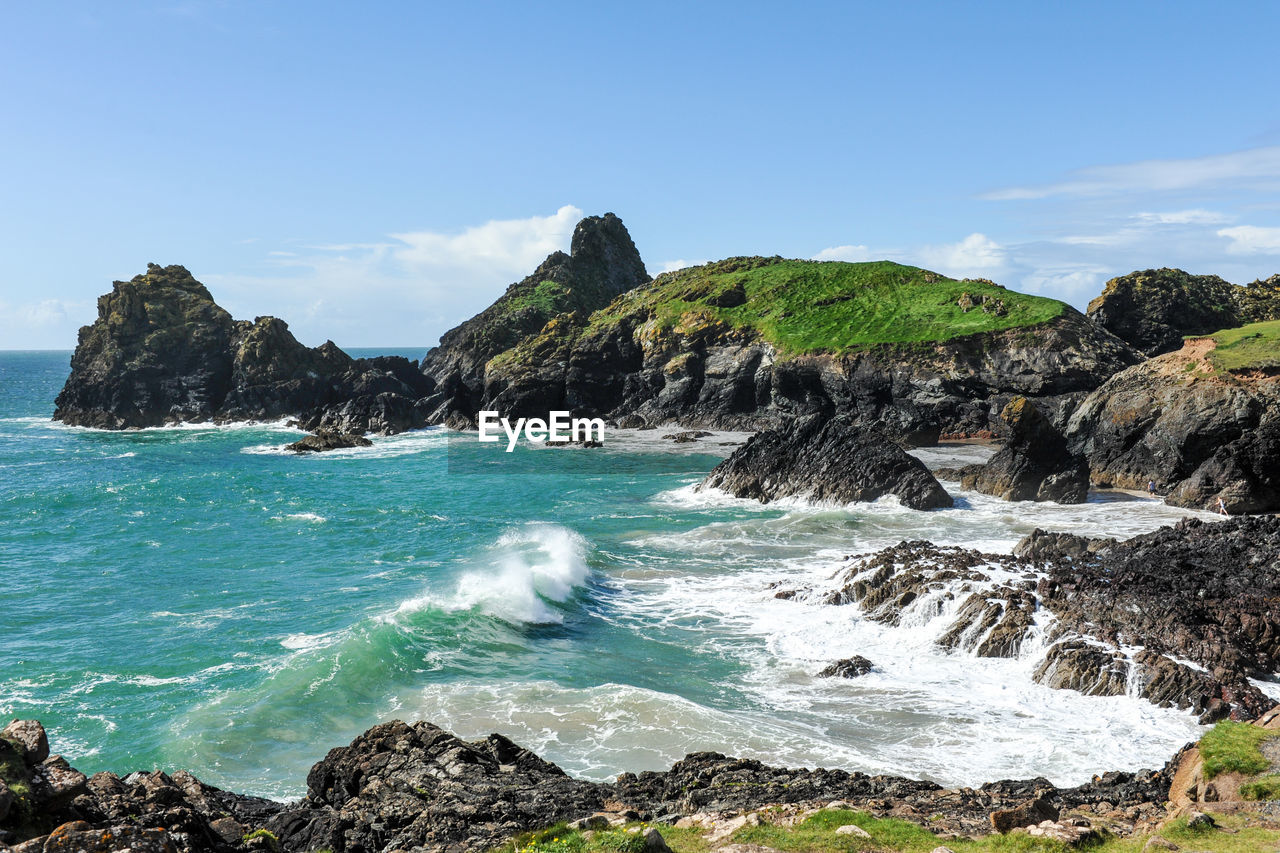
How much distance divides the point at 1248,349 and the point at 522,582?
4422cm

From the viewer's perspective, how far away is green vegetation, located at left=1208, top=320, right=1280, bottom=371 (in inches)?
1836

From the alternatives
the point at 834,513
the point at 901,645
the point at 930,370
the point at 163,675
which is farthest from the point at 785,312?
the point at 163,675

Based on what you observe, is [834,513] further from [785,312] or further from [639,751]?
[785,312]

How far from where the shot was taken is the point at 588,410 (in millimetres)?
86250

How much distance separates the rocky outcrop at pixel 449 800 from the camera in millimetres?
10719

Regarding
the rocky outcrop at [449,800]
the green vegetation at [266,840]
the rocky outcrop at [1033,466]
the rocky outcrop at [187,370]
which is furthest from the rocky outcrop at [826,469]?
the rocky outcrop at [187,370]

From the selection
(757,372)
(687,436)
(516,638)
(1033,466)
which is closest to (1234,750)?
(516,638)

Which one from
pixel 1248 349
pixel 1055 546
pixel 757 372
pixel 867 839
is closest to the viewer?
pixel 867 839

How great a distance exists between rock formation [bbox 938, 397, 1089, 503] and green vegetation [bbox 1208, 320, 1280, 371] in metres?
11.1

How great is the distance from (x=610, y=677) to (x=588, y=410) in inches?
2472

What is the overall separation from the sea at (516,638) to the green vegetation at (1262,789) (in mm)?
6070

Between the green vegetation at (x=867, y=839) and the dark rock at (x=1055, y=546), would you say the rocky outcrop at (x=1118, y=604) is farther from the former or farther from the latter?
the green vegetation at (x=867, y=839)

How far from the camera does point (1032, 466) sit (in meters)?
44.8

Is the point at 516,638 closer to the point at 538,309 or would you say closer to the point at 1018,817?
the point at 1018,817
